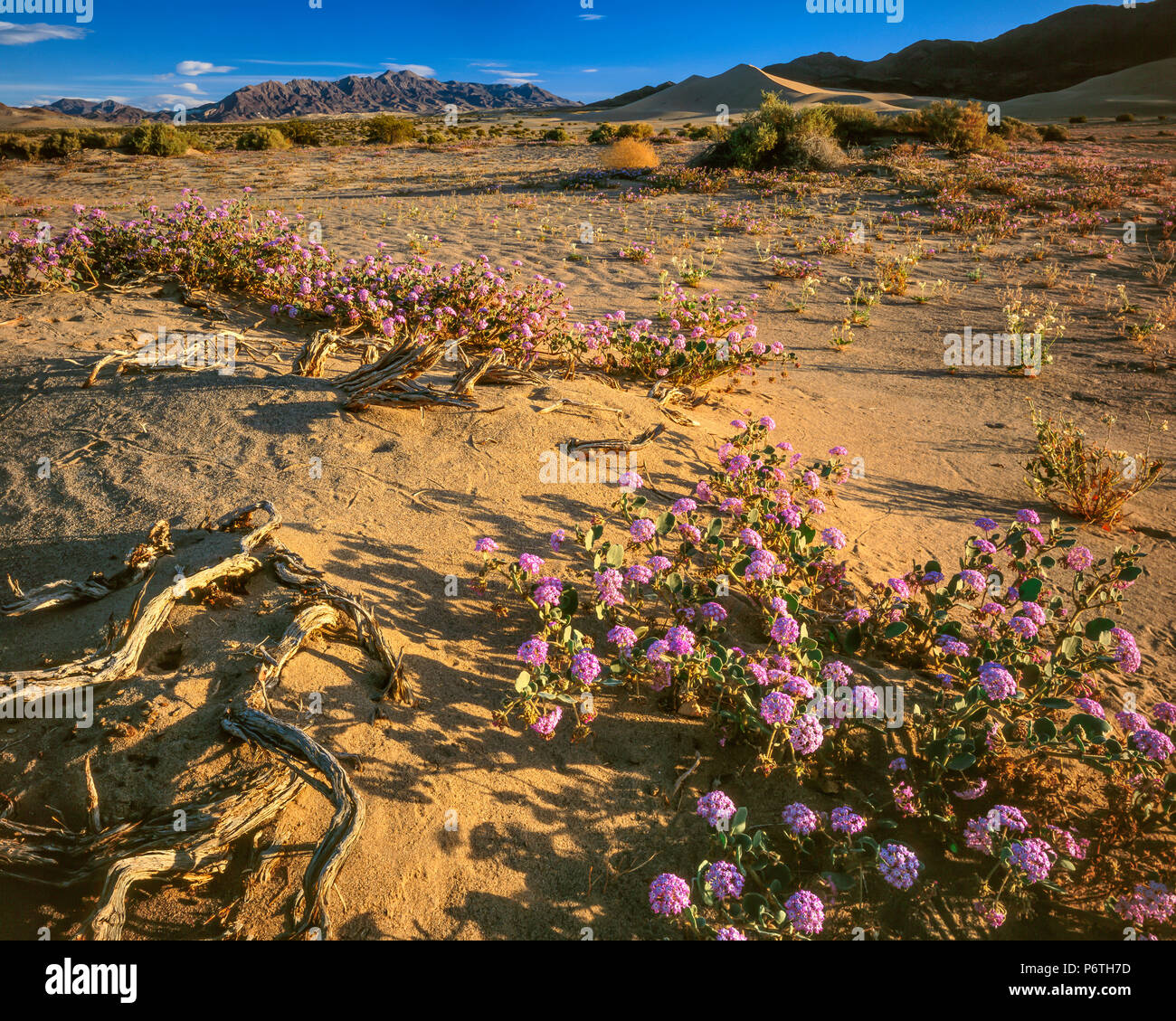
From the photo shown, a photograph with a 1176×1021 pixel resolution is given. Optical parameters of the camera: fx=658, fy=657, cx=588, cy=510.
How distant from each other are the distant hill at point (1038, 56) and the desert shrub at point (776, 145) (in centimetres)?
6064

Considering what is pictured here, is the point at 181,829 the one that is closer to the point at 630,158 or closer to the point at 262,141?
the point at 630,158

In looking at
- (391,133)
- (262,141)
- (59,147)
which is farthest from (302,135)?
(59,147)

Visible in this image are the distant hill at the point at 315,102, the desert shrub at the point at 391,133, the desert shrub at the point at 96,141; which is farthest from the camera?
the distant hill at the point at 315,102

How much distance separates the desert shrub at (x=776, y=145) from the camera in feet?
63.6

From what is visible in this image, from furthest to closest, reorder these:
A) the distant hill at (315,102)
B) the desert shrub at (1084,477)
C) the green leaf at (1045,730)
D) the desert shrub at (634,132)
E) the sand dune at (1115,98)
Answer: the distant hill at (315,102)
the sand dune at (1115,98)
the desert shrub at (634,132)
the desert shrub at (1084,477)
the green leaf at (1045,730)

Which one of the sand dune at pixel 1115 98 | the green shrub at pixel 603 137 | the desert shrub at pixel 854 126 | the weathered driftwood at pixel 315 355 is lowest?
the weathered driftwood at pixel 315 355

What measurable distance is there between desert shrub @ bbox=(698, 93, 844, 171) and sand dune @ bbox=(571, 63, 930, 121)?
27357mm

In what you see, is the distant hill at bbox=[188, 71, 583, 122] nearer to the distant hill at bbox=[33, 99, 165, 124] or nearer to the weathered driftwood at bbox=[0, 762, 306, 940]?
the distant hill at bbox=[33, 99, 165, 124]

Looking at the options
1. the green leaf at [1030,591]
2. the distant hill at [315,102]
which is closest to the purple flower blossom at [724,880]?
the green leaf at [1030,591]

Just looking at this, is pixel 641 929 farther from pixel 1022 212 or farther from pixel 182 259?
pixel 1022 212

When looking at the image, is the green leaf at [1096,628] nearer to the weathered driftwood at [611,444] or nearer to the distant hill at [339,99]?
the weathered driftwood at [611,444]

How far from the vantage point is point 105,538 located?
3889 millimetres

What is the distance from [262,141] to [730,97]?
49.0 meters
